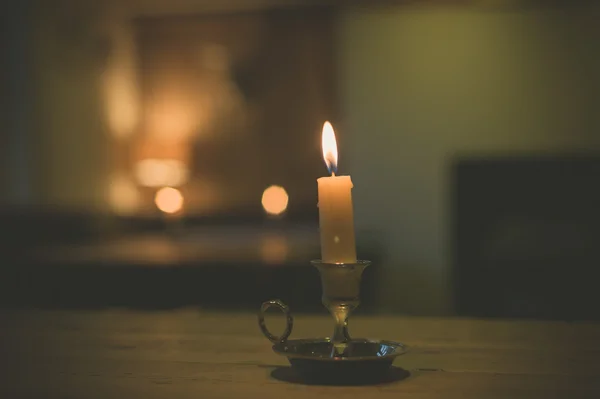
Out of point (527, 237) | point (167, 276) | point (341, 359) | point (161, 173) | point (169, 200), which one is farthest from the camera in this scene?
point (161, 173)

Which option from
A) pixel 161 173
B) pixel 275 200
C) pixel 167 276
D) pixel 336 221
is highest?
pixel 161 173

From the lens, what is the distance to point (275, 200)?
451 cm

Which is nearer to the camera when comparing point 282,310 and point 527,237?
point 282,310

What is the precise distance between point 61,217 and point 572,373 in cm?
297

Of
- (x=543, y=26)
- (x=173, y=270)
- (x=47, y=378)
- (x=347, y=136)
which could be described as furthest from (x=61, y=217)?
(x=47, y=378)

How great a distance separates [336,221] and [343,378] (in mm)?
145

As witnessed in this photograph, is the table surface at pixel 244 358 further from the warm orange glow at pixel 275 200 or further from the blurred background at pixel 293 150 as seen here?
the warm orange glow at pixel 275 200

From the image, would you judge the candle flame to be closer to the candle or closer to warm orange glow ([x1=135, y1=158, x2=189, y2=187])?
the candle

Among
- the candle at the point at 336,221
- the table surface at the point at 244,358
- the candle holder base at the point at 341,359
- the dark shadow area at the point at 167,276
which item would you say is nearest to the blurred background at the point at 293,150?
the dark shadow area at the point at 167,276

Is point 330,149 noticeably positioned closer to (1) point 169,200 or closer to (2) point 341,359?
(2) point 341,359

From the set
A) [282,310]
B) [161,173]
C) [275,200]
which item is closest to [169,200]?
[161,173]

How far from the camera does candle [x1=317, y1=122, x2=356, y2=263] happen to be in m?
0.71

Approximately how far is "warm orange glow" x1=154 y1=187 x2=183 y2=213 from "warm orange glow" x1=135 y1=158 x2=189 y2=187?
2.6 inches

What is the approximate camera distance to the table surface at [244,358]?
723 millimetres
